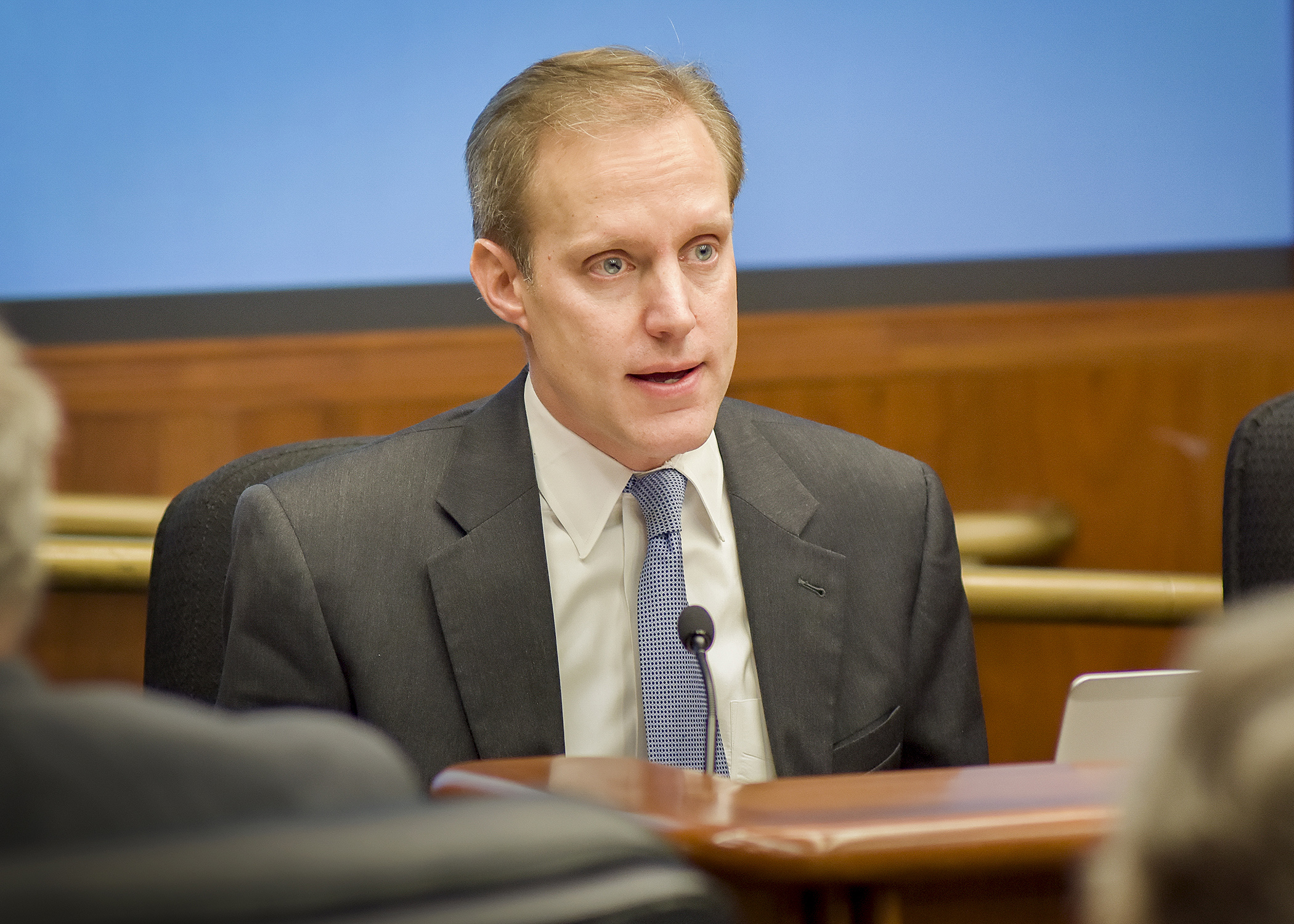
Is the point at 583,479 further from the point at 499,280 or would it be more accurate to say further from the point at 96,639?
the point at 96,639

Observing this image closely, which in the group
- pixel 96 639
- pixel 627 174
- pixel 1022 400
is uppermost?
pixel 627 174

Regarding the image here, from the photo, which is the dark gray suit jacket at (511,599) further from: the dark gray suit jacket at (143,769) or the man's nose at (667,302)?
the dark gray suit jacket at (143,769)

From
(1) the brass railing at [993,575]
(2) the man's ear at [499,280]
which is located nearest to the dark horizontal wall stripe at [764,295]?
(1) the brass railing at [993,575]

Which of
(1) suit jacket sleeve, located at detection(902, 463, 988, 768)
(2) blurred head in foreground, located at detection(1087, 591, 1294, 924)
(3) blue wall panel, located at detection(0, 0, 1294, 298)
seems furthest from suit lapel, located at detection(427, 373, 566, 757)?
(2) blurred head in foreground, located at detection(1087, 591, 1294, 924)

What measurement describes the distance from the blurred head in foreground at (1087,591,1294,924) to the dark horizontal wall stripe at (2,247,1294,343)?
2.18 metres

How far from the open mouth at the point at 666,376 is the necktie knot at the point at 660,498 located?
0.12 metres

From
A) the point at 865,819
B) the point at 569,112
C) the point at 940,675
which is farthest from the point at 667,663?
the point at 865,819

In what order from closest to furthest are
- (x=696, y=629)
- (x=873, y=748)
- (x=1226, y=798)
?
1. (x=1226, y=798)
2. (x=696, y=629)
3. (x=873, y=748)

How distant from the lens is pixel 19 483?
1.99ft

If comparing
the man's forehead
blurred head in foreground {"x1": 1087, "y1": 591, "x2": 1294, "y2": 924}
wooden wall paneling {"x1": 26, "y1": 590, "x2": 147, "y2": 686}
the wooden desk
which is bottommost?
wooden wall paneling {"x1": 26, "y1": 590, "x2": 147, "y2": 686}

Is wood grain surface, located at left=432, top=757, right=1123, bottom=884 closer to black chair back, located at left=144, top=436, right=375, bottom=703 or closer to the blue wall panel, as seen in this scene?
black chair back, located at left=144, top=436, right=375, bottom=703

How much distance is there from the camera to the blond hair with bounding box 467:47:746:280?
173 cm

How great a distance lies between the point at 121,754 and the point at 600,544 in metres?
1.21

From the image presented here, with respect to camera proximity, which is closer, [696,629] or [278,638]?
[696,629]
